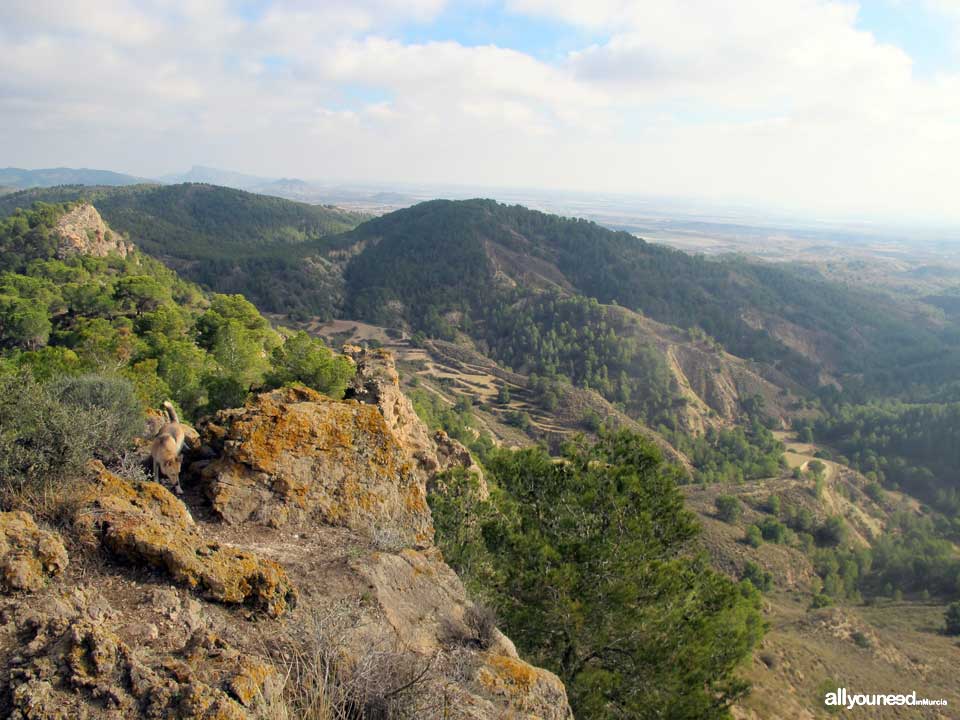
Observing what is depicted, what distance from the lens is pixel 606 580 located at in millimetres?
11211

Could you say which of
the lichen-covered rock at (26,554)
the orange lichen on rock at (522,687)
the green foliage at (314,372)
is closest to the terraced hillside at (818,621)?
the orange lichen on rock at (522,687)

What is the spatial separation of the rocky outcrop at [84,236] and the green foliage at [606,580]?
198 ft

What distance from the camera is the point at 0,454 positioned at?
7145 mm

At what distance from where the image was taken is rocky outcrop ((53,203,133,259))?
56.1 metres

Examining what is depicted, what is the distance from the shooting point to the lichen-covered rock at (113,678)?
4023mm

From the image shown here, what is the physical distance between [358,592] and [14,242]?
70.0 meters

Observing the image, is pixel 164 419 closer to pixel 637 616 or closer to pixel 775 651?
pixel 637 616

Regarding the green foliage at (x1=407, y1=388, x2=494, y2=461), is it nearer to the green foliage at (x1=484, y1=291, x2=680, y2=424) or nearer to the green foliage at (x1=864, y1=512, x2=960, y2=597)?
the green foliage at (x1=484, y1=291, x2=680, y2=424)

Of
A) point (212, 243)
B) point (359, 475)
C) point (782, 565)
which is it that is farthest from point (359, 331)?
point (359, 475)

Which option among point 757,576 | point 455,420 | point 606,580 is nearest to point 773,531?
point 757,576

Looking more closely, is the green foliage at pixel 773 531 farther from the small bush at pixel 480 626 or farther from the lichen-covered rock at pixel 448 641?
the small bush at pixel 480 626

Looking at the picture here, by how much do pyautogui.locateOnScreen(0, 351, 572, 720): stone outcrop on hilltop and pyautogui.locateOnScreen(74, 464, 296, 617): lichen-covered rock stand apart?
0.07 feet

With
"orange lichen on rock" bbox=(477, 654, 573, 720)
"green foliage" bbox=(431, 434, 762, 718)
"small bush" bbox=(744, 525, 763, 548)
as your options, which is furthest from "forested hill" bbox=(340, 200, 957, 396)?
"orange lichen on rock" bbox=(477, 654, 573, 720)

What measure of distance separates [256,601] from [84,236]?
70.4m
